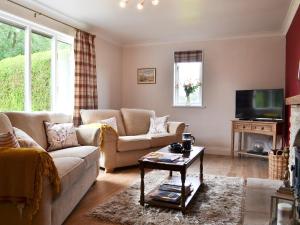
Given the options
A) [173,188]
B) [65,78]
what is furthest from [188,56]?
[173,188]

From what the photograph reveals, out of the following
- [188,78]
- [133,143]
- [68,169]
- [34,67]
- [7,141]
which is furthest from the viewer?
[188,78]

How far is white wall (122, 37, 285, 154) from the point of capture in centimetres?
503

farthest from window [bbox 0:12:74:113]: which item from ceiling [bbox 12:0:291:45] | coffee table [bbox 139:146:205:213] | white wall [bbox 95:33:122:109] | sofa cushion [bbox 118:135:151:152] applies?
coffee table [bbox 139:146:205:213]

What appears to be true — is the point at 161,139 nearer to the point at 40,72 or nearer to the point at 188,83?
the point at 188,83

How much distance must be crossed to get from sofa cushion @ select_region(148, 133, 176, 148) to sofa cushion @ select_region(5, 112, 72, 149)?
1591mm

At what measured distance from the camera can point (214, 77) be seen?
17.8 ft

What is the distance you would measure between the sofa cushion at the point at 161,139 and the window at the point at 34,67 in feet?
5.02

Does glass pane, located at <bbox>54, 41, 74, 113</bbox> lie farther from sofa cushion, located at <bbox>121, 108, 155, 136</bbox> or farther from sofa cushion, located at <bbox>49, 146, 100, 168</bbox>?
sofa cushion, located at <bbox>49, 146, 100, 168</bbox>

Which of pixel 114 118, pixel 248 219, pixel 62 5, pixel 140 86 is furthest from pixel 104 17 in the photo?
pixel 248 219

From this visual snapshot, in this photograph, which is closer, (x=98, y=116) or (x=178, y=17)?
(x=178, y=17)

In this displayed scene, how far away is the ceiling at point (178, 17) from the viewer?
3.58 meters

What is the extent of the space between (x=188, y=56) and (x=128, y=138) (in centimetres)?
238

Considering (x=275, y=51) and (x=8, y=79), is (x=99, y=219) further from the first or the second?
(x=275, y=51)

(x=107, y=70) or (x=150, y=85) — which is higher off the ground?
(x=107, y=70)
